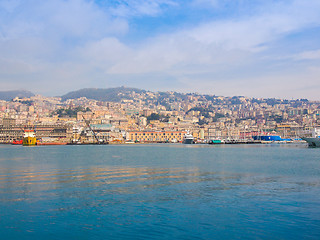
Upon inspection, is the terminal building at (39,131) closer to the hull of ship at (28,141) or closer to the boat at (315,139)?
the hull of ship at (28,141)

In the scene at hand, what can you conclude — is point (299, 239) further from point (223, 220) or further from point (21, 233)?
point (21, 233)

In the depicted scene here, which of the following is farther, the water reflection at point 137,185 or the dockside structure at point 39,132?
the dockside structure at point 39,132

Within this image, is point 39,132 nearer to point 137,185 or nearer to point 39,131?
point 39,131

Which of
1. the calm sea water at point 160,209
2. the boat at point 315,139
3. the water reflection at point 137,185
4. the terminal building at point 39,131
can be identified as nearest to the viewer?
the calm sea water at point 160,209

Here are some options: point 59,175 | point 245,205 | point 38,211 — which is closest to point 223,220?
point 245,205

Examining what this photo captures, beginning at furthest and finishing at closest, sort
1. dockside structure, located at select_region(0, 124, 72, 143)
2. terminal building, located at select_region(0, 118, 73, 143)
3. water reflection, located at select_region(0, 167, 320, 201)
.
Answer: dockside structure, located at select_region(0, 124, 72, 143) → terminal building, located at select_region(0, 118, 73, 143) → water reflection, located at select_region(0, 167, 320, 201)

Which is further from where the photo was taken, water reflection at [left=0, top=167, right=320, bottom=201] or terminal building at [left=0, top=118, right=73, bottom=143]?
terminal building at [left=0, top=118, right=73, bottom=143]

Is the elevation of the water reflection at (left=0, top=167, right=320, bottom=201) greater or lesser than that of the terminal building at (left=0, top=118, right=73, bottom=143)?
lesser

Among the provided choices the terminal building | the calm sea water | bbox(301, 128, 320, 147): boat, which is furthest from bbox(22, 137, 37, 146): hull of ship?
the calm sea water

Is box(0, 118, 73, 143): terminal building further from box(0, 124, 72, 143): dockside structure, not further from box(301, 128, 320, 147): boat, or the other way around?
box(301, 128, 320, 147): boat

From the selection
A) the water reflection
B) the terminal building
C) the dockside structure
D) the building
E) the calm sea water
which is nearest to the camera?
the calm sea water

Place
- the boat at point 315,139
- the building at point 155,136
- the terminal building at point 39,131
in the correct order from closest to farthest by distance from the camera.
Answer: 1. the boat at point 315,139
2. the terminal building at point 39,131
3. the building at point 155,136

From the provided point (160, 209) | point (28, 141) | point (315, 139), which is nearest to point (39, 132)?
point (28, 141)

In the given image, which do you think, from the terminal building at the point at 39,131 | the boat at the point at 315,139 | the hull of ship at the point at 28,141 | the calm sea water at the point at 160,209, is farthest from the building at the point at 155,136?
the calm sea water at the point at 160,209
